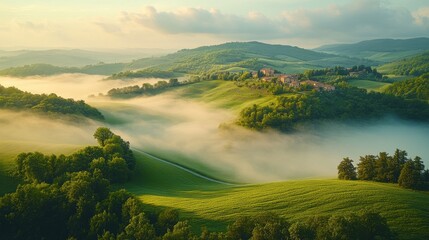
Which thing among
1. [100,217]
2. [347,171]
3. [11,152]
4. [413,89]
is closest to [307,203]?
[347,171]

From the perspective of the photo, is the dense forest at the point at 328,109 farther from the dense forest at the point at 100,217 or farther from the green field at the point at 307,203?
the green field at the point at 307,203

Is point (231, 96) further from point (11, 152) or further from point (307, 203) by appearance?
point (307, 203)

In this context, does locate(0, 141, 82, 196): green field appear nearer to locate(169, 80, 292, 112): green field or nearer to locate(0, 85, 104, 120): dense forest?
locate(0, 85, 104, 120): dense forest

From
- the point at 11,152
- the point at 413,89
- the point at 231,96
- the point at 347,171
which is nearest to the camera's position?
the point at 347,171

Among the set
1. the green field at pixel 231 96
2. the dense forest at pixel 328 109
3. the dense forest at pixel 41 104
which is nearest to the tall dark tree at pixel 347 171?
the dense forest at pixel 328 109

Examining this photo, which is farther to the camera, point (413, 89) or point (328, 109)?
point (413, 89)

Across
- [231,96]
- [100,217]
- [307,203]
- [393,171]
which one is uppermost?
[231,96]
